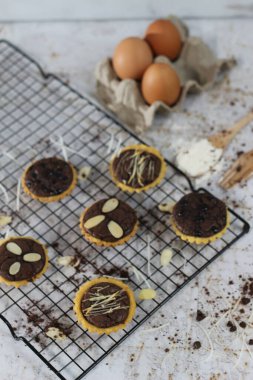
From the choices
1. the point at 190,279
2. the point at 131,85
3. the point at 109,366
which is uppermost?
the point at 131,85

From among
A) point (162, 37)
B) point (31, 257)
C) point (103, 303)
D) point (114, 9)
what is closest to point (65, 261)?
point (31, 257)

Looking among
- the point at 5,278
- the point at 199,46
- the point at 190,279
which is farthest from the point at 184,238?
the point at 199,46

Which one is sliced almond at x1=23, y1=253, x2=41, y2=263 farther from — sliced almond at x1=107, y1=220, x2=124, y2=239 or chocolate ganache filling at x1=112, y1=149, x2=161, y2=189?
chocolate ganache filling at x1=112, y1=149, x2=161, y2=189

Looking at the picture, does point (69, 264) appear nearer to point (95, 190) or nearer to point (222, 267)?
point (95, 190)

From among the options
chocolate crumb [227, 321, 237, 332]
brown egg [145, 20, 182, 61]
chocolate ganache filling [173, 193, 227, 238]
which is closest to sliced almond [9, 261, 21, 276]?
chocolate ganache filling [173, 193, 227, 238]

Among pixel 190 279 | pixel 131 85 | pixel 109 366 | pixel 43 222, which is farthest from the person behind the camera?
pixel 131 85

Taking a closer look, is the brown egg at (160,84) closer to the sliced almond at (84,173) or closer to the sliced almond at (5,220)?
the sliced almond at (84,173)

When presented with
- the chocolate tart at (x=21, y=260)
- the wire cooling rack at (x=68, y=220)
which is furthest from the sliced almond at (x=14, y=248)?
the wire cooling rack at (x=68, y=220)
